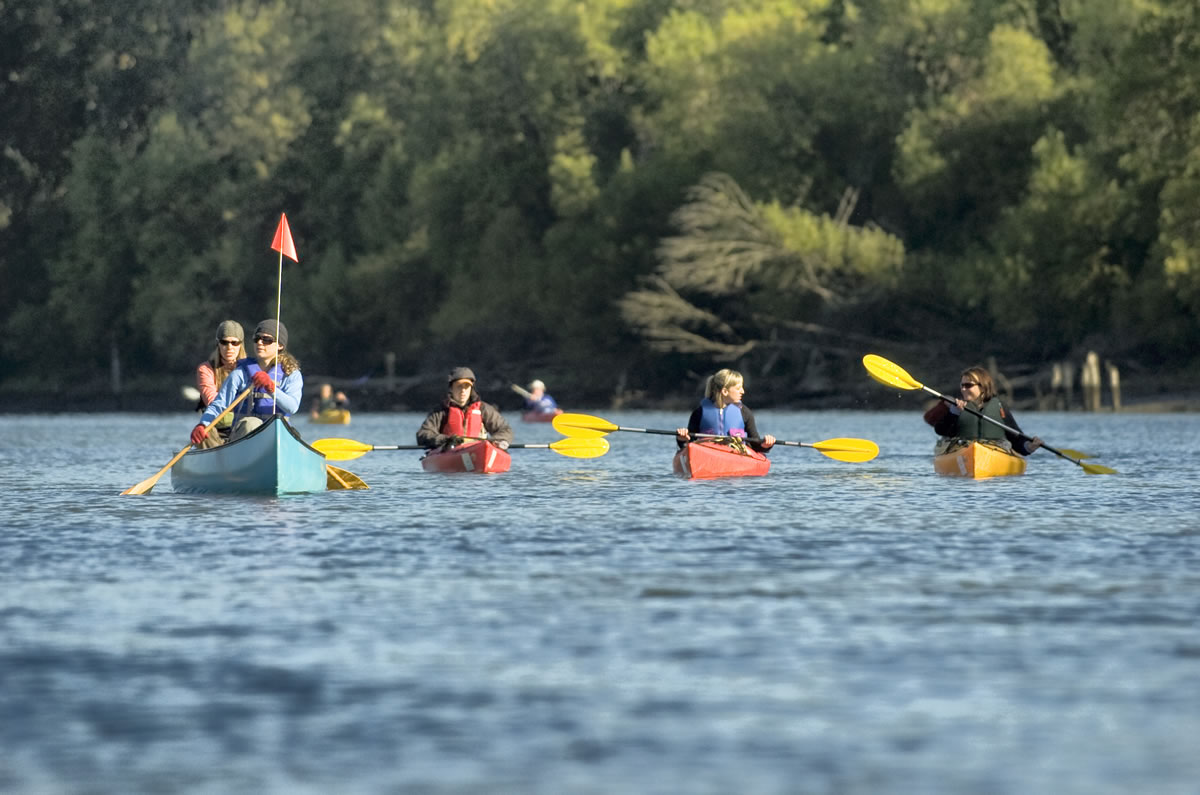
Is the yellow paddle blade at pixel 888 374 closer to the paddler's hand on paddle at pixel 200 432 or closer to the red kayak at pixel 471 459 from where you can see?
the red kayak at pixel 471 459

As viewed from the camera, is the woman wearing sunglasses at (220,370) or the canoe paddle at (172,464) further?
the canoe paddle at (172,464)

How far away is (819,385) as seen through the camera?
60.5 m

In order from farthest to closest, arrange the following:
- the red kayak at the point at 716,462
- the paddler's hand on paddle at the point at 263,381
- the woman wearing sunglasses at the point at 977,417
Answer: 1. the red kayak at the point at 716,462
2. the woman wearing sunglasses at the point at 977,417
3. the paddler's hand on paddle at the point at 263,381

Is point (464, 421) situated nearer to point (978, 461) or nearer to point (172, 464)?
point (172, 464)

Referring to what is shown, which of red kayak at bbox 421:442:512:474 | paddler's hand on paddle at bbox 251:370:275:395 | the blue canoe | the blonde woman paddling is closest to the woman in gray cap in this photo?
red kayak at bbox 421:442:512:474

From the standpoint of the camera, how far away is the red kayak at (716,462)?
941 inches

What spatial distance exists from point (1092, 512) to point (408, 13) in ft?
222

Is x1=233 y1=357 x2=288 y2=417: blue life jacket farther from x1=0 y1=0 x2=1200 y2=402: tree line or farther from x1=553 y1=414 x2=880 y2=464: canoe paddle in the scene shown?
x1=0 y1=0 x2=1200 y2=402: tree line

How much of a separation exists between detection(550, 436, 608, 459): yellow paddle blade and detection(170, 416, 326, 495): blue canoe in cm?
488

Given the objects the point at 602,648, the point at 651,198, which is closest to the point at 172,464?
the point at 602,648

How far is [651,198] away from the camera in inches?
2408

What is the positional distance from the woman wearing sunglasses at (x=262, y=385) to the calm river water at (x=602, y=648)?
96 cm

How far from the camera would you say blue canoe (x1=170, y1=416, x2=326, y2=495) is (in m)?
20.0

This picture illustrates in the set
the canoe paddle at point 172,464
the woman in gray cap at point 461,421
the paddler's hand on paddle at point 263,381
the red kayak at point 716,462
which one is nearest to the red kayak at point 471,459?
the woman in gray cap at point 461,421
